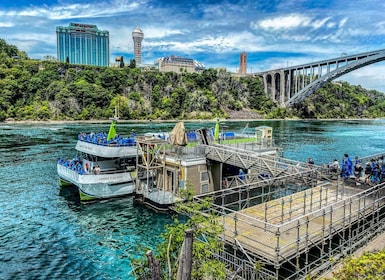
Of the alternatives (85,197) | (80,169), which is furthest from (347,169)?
(80,169)

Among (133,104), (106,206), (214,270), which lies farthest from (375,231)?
(133,104)

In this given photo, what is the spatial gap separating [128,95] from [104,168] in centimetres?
9586

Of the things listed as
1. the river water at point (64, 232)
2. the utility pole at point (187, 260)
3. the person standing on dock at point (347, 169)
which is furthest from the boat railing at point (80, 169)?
the utility pole at point (187, 260)

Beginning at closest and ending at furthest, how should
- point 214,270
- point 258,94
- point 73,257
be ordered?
1. point 214,270
2. point 73,257
3. point 258,94

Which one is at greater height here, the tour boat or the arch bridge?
the arch bridge

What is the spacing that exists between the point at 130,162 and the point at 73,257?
1068cm

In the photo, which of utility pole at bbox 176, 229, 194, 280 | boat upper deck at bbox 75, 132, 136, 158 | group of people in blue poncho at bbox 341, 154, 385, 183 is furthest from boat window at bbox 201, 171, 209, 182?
utility pole at bbox 176, 229, 194, 280

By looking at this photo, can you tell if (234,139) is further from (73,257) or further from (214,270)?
(214,270)

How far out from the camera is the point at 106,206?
21078 millimetres

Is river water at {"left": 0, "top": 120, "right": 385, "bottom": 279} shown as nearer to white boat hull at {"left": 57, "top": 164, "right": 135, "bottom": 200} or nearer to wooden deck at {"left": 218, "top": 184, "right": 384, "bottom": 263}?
white boat hull at {"left": 57, "top": 164, "right": 135, "bottom": 200}

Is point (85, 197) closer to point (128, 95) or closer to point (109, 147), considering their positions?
point (109, 147)

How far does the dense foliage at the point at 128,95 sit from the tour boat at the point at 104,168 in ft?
234

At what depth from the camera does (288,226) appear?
11945mm

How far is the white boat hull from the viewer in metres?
21.4
